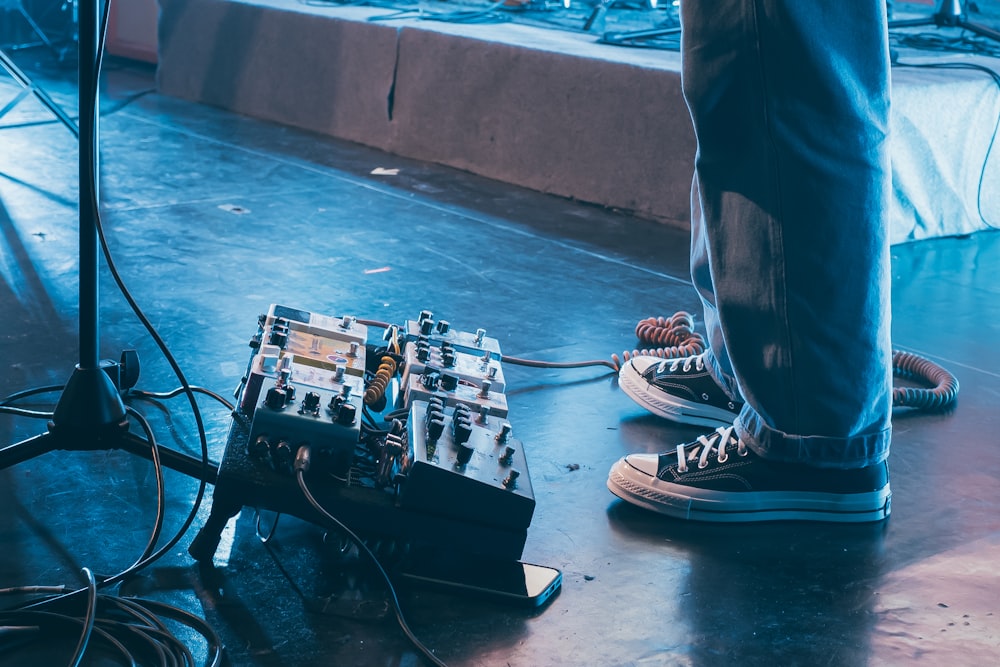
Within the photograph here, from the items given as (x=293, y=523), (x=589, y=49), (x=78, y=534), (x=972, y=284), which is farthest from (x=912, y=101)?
(x=78, y=534)

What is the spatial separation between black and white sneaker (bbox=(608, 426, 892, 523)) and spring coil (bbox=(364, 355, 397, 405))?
0.32m

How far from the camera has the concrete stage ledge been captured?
9.09 ft

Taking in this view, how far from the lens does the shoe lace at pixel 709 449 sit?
4.15ft

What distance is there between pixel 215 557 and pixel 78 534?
0.50 feet

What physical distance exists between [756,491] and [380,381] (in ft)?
1.61

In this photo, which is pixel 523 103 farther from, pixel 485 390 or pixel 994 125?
pixel 485 390

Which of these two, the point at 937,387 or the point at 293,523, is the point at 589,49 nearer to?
the point at 937,387

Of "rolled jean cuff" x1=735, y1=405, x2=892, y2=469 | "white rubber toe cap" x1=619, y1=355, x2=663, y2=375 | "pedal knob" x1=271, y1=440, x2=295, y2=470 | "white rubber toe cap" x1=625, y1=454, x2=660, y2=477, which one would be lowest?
"white rubber toe cap" x1=619, y1=355, x2=663, y2=375

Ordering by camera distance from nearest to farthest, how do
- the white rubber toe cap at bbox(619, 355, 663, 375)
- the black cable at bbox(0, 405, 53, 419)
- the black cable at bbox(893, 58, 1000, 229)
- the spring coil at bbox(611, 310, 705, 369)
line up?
the black cable at bbox(0, 405, 53, 419) < the white rubber toe cap at bbox(619, 355, 663, 375) < the spring coil at bbox(611, 310, 705, 369) < the black cable at bbox(893, 58, 1000, 229)

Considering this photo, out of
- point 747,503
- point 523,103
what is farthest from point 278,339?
point 523,103

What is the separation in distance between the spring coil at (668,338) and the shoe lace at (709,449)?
414 millimetres

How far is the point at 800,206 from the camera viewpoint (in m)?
1.12

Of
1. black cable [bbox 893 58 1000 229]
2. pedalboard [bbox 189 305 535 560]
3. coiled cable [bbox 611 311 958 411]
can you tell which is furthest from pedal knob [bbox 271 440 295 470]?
black cable [bbox 893 58 1000 229]

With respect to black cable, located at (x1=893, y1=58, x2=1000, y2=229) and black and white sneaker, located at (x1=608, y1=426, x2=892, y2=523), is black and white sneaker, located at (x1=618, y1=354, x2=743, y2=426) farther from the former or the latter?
black cable, located at (x1=893, y1=58, x2=1000, y2=229)
